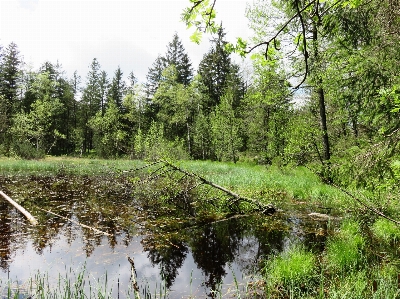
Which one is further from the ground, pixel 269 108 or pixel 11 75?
pixel 11 75

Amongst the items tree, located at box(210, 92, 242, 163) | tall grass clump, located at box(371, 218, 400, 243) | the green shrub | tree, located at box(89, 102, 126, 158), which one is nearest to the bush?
tree, located at box(89, 102, 126, 158)

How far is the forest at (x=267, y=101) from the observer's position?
518 centimetres

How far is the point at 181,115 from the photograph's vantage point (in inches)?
1522

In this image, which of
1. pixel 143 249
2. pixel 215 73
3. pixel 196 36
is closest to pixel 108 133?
pixel 215 73

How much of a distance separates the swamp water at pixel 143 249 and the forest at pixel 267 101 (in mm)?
2127

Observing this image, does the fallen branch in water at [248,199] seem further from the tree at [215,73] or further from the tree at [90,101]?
the tree at [90,101]

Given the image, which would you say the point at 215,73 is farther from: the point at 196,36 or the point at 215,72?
the point at 196,36

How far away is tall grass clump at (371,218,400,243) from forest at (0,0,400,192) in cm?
110

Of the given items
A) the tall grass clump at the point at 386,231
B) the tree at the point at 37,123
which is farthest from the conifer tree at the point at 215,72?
the tall grass clump at the point at 386,231

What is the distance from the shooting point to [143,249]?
6332 mm

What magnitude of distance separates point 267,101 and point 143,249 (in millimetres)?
9642

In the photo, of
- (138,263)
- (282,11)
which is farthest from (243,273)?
(282,11)

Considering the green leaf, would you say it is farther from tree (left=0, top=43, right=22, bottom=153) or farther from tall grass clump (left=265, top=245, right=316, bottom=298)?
tree (left=0, top=43, right=22, bottom=153)

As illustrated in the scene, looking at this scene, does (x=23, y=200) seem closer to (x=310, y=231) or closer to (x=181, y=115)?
(x=310, y=231)
